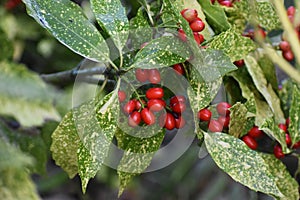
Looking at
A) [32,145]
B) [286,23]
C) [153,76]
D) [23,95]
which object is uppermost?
[286,23]

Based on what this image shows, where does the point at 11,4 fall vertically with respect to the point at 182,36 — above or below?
below

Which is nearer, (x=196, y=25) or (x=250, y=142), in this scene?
(x=196, y=25)

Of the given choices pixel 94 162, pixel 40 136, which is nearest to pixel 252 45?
pixel 94 162

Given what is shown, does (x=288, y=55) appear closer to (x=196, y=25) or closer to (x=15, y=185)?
(x=196, y=25)

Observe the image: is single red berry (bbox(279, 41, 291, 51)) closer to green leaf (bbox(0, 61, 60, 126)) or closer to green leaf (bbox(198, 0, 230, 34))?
green leaf (bbox(198, 0, 230, 34))

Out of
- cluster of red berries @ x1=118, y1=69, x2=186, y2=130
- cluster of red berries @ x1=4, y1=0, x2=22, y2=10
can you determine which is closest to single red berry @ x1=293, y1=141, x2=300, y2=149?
cluster of red berries @ x1=118, y1=69, x2=186, y2=130

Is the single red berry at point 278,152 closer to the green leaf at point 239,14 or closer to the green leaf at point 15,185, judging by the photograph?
the green leaf at point 239,14

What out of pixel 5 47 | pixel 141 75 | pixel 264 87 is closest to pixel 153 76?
pixel 141 75
